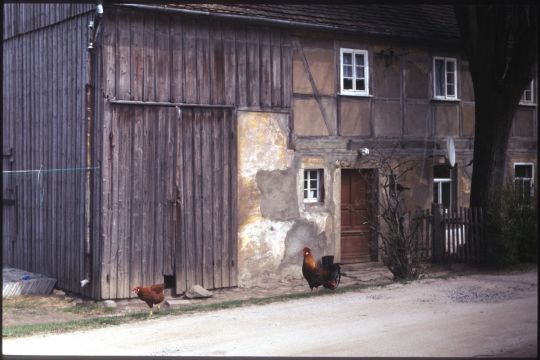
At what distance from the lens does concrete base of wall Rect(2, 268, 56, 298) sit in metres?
13.4

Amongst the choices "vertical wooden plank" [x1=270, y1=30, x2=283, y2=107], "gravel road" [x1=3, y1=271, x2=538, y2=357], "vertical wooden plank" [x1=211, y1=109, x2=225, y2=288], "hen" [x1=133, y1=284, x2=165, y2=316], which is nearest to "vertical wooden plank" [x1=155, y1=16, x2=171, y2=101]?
"vertical wooden plank" [x1=211, y1=109, x2=225, y2=288]

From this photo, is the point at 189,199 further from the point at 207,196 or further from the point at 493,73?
the point at 493,73

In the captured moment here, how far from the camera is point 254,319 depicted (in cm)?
1034

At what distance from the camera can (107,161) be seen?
12719mm

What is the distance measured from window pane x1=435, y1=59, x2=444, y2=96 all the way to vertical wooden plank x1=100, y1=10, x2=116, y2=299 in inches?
341

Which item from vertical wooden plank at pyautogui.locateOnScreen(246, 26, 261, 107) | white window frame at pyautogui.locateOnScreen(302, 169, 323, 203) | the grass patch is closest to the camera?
the grass patch

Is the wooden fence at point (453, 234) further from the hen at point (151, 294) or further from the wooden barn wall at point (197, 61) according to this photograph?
the hen at point (151, 294)

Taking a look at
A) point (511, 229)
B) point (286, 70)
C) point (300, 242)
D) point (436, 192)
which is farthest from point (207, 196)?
point (436, 192)

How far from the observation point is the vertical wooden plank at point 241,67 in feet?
47.2

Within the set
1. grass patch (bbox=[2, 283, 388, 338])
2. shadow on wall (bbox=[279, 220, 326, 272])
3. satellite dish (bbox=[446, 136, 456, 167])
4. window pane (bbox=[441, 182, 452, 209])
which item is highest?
satellite dish (bbox=[446, 136, 456, 167])

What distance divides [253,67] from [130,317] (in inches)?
239

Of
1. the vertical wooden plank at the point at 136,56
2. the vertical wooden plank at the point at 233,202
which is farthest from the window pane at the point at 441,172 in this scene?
the vertical wooden plank at the point at 136,56

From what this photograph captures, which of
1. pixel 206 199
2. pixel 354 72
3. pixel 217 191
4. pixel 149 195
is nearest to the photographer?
pixel 149 195

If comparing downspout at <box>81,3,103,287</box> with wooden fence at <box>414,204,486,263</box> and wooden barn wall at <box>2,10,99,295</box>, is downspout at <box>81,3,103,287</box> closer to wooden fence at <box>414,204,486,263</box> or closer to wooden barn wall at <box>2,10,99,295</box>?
wooden barn wall at <box>2,10,99,295</box>
